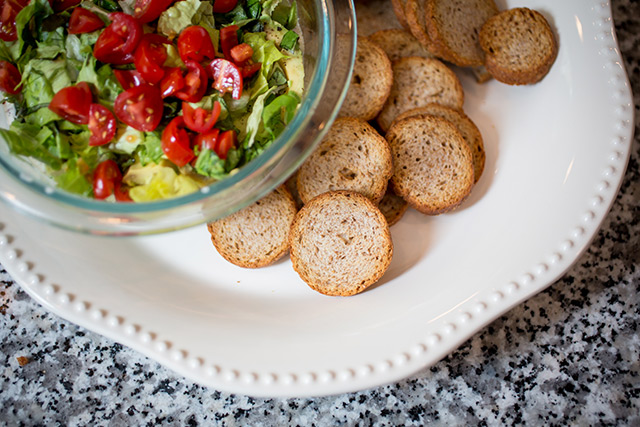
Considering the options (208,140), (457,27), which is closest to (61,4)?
(208,140)

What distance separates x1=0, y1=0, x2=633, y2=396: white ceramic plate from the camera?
79.0 inches

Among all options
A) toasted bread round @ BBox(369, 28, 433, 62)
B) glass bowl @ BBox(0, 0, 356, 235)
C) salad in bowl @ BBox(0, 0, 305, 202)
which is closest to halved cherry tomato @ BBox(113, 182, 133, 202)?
salad in bowl @ BBox(0, 0, 305, 202)

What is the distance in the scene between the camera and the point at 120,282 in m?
2.15

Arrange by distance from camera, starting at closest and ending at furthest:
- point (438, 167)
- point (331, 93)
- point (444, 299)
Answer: point (331, 93)
point (444, 299)
point (438, 167)

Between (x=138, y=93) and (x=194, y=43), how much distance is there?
27 centimetres

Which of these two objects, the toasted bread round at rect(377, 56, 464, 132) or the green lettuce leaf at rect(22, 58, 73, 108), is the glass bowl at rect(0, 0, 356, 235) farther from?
the toasted bread round at rect(377, 56, 464, 132)

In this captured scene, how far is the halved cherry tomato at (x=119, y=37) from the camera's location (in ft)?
6.40

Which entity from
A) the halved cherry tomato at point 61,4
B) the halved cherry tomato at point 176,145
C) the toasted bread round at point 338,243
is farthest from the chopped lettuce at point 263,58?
the halved cherry tomato at point 61,4

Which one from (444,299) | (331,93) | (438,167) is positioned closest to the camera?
(331,93)

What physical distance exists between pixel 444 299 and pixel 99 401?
1426mm

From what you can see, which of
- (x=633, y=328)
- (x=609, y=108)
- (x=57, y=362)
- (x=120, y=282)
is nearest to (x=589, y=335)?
(x=633, y=328)

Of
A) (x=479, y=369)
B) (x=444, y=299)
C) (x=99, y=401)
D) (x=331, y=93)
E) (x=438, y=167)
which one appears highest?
(x=331, y=93)

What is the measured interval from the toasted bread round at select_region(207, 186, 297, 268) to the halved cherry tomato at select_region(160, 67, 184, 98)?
0.51 metres

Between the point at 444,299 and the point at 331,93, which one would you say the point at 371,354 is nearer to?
the point at 444,299
